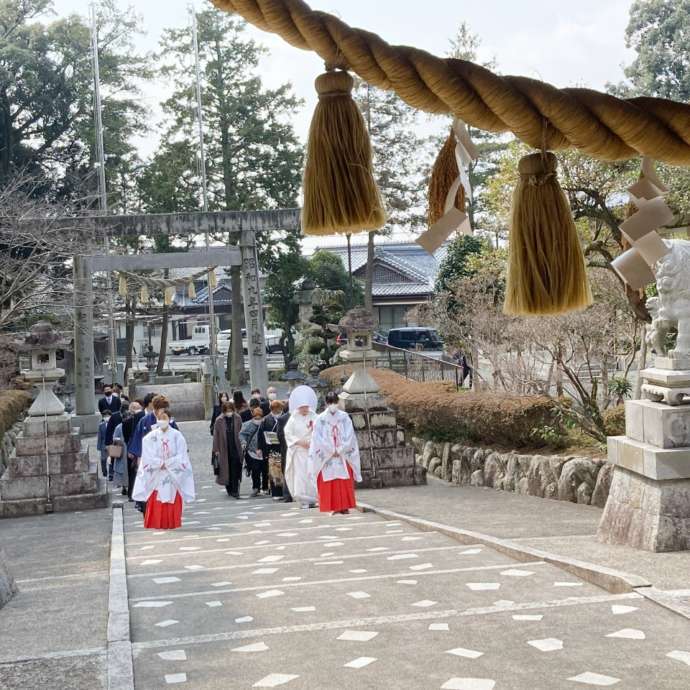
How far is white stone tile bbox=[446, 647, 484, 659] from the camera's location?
493cm

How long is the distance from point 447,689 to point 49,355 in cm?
1064

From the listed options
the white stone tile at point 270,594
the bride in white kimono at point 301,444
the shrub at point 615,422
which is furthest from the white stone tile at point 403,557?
the shrub at point 615,422

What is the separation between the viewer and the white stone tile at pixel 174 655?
204 inches

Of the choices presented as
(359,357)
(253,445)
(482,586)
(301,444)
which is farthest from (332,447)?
(482,586)

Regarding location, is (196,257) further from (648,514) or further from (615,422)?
(648,514)

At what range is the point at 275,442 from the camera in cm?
1337

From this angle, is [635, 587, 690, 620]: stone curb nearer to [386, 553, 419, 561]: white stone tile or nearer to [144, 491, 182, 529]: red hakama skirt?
[386, 553, 419, 561]: white stone tile

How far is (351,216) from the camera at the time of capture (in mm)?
2529

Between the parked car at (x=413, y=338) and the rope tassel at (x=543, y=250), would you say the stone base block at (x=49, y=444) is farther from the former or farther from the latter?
the parked car at (x=413, y=338)

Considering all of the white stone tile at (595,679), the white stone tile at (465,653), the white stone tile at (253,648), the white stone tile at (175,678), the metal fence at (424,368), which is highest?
the metal fence at (424,368)

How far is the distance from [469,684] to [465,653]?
0.46m

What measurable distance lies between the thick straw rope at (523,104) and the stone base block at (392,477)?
492 inches

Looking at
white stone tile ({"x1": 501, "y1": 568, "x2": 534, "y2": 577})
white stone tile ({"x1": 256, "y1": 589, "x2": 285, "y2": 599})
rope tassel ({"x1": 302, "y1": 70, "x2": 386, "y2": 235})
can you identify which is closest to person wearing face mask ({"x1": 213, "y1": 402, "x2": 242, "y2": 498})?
white stone tile ({"x1": 256, "y1": 589, "x2": 285, "y2": 599})

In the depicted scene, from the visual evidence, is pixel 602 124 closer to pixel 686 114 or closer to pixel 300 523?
pixel 686 114
